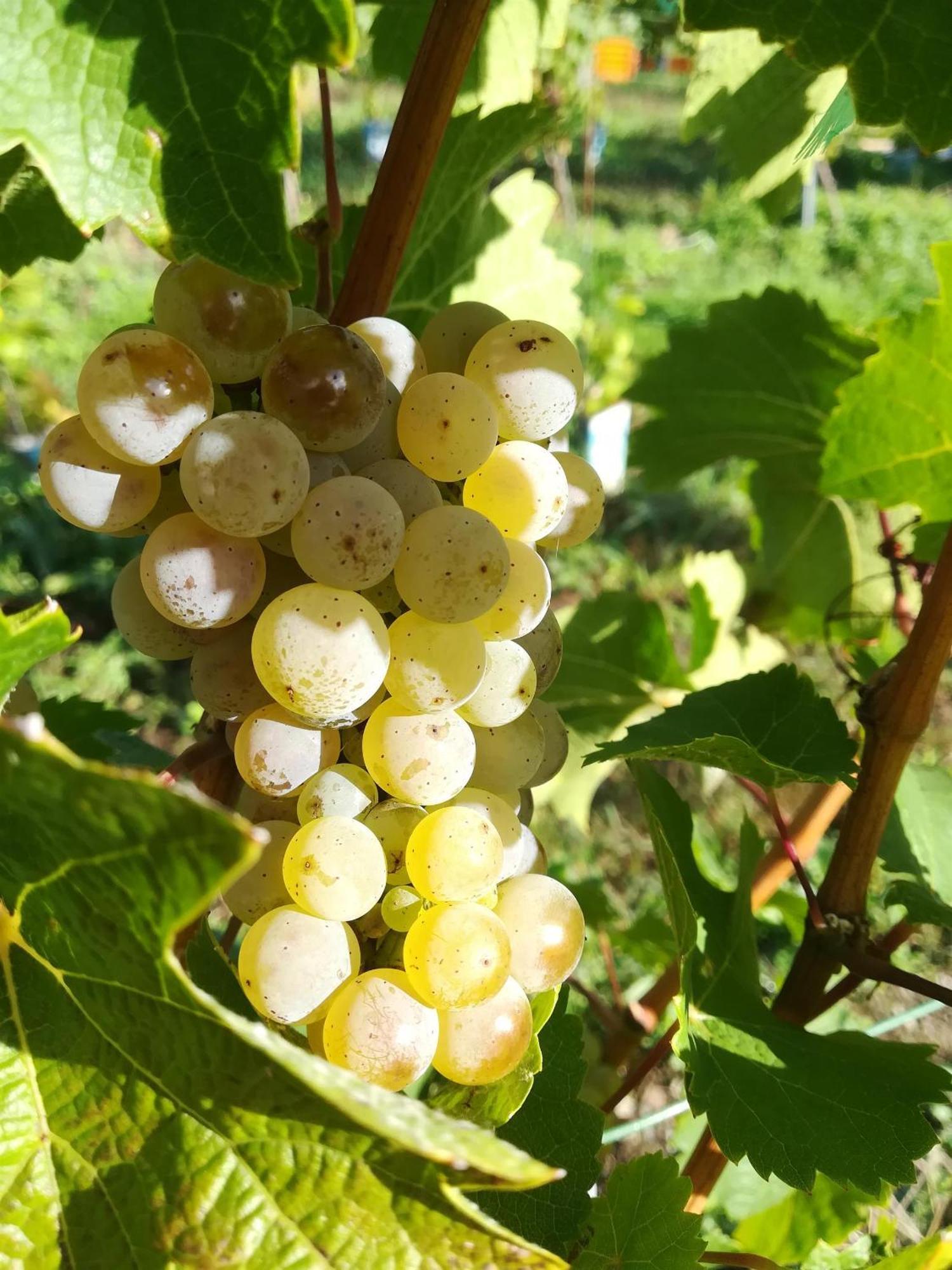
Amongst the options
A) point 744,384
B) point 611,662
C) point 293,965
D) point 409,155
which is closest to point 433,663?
point 293,965

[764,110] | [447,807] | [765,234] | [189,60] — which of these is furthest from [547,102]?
[765,234]

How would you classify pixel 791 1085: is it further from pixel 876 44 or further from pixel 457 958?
pixel 876 44

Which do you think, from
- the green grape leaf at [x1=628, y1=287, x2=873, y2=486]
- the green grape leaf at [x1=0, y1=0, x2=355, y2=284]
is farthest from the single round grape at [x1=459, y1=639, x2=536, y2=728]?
the green grape leaf at [x1=628, y1=287, x2=873, y2=486]

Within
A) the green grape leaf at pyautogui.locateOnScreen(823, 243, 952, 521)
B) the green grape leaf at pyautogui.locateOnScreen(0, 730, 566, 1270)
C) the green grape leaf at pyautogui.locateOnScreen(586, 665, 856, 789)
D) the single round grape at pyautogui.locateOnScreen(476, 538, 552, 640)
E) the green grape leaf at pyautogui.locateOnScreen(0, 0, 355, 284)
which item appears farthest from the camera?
the green grape leaf at pyautogui.locateOnScreen(823, 243, 952, 521)

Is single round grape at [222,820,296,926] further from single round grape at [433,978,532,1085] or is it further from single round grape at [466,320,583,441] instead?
single round grape at [466,320,583,441]

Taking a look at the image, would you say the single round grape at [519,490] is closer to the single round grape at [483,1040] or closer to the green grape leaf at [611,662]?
the single round grape at [483,1040]

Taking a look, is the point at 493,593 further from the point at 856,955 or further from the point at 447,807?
the point at 856,955

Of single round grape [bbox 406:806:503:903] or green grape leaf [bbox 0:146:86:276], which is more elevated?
green grape leaf [bbox 0:146:86:276]

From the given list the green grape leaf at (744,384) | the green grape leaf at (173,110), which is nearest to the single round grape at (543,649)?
the green grape leaf at (173,110)
